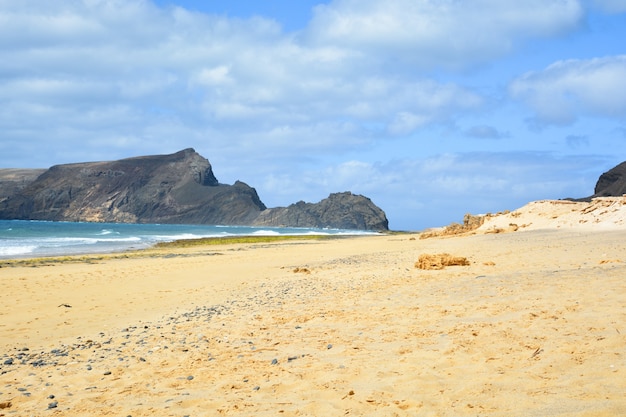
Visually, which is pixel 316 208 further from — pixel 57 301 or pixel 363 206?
pixel 57 301

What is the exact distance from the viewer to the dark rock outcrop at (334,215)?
164 metres

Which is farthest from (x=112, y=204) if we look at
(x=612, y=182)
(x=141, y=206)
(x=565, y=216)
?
(x=565, y=216)

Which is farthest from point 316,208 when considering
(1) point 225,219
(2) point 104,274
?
(2) point 104,274

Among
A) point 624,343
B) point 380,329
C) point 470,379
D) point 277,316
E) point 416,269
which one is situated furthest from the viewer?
point 416,269

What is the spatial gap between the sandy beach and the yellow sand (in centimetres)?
2

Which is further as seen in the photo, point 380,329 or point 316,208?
point 316,208

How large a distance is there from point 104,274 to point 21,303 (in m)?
6.52

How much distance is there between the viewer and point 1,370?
6.80 metres

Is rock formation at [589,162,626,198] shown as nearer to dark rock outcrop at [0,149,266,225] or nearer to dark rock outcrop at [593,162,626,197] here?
dark rock outcrop at [593,162,626,197]

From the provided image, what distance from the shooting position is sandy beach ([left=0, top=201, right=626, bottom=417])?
4852mm

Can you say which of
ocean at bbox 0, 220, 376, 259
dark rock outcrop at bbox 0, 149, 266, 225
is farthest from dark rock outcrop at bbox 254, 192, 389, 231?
ocean at bbox 0, 220, 376, 259

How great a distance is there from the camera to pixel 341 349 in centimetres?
675

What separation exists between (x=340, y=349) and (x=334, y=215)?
16488 cm

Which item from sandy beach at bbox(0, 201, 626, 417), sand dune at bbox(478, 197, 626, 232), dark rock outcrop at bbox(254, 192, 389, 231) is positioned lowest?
sandy beach at bbox(0, 201, 626, 417)
